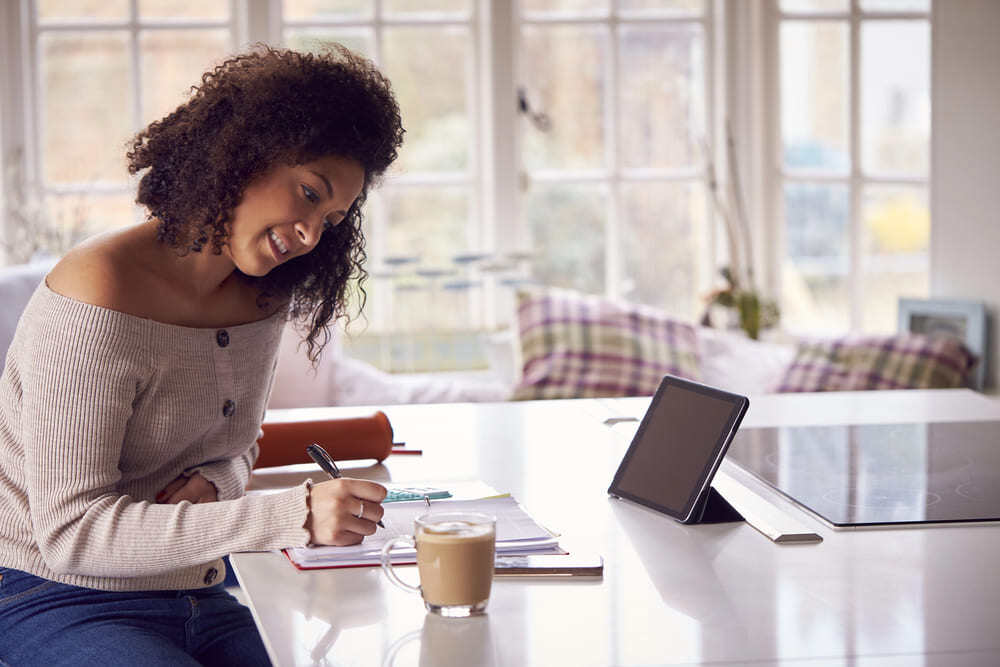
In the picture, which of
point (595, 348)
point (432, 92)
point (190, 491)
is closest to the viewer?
point (190, 491)

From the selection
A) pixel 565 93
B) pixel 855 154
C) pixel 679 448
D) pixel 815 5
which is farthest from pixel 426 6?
pixel 679 448

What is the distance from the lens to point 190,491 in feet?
4.83

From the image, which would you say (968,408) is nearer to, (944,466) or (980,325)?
(944,466)

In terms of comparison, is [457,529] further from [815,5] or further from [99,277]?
[815,5]

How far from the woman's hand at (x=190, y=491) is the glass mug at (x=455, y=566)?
0.50 meters

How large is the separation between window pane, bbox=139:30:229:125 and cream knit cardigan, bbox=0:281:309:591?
8.94ft

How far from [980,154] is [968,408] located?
1.71 m

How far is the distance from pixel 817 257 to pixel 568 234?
872 millimetres

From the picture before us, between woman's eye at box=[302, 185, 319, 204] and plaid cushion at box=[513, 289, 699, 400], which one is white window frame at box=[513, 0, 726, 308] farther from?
woman's eye at box=[302, 185, 319, 204]

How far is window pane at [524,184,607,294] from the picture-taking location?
4.11 metres

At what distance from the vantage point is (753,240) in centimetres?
412

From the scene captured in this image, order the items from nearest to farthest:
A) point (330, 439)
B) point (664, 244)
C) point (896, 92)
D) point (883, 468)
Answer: point (883, 468)
point (330, 439)
point (896, 92)
point (664, 244)

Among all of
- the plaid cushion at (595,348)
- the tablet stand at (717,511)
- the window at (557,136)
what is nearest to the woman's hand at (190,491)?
the tablet stand at (717,511)

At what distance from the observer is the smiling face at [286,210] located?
1.46 metres
